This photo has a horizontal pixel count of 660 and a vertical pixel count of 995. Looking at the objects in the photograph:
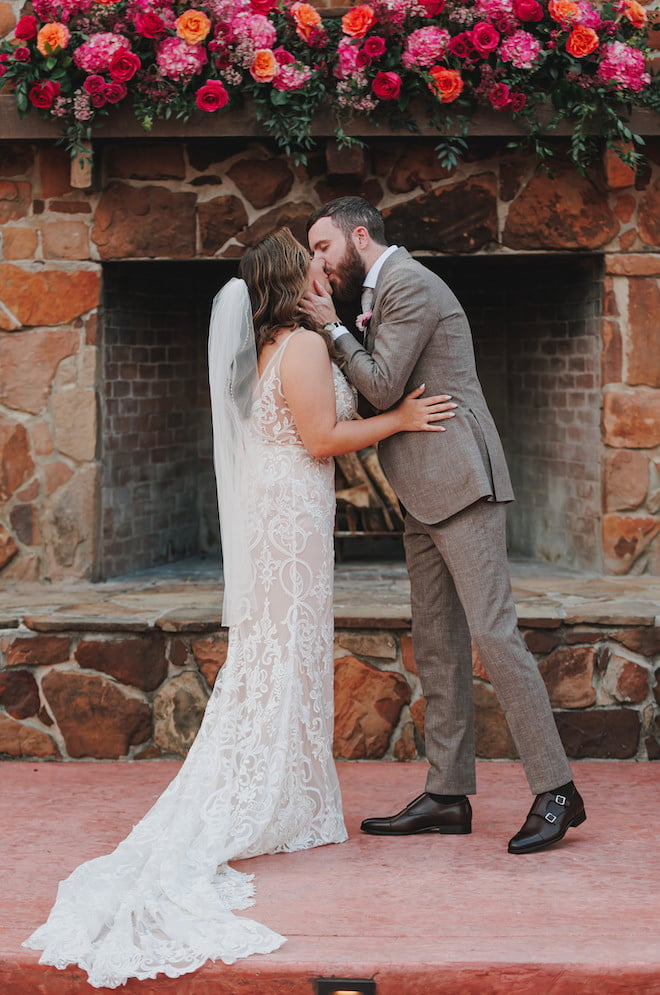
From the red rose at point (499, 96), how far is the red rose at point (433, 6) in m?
0.33

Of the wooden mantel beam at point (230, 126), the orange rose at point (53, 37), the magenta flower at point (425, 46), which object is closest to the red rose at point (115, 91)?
the wooden mantel beam at point (230, 126)

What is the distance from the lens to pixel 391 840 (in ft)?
10.9

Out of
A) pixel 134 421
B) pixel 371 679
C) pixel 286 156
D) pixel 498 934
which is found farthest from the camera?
pixel 134 421

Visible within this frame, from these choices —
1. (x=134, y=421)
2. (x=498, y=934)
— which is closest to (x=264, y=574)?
(x=498, y=934)

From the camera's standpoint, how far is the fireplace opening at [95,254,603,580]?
4.87 metres

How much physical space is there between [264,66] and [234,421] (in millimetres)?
1642

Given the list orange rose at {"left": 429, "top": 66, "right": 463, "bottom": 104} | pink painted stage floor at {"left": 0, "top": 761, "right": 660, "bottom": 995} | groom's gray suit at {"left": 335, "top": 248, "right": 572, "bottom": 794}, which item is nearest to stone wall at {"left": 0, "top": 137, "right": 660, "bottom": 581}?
orange rose at {"left": 429, "top": 66, "right": 463, "bottom": 104}

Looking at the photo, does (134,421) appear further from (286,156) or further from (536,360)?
(536,360)

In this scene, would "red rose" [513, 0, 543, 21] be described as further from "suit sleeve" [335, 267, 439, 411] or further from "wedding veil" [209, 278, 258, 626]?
"wedding veil" [209, 278, 258, 626]

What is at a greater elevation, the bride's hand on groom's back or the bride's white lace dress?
the bride's hand on groom's back

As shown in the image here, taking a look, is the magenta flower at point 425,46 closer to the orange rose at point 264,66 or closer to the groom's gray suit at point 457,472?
the orange rose at point 264,66

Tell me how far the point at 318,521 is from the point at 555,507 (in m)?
2.16

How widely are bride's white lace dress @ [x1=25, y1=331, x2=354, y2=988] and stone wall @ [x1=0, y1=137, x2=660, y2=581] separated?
1.60 metres

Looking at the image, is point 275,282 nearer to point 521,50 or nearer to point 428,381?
point 428,381
